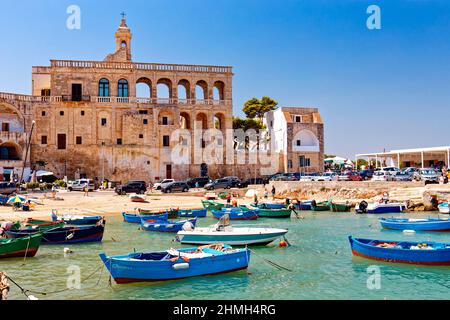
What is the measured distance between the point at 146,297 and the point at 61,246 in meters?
10.9

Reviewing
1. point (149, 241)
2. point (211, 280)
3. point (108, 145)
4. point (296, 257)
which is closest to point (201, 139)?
point (108, 145)

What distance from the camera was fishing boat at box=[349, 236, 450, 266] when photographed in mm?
18750

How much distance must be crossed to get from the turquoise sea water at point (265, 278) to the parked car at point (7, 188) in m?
21.6

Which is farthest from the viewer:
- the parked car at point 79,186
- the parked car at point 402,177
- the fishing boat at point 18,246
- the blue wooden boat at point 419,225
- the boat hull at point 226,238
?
the parked car at point 79,186

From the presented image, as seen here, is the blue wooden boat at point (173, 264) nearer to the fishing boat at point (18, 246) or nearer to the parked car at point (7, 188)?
the fishing boat at point (18, 246)

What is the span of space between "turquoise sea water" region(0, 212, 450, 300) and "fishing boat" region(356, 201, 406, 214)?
14.9 metres

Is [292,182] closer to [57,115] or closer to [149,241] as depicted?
[149,241]

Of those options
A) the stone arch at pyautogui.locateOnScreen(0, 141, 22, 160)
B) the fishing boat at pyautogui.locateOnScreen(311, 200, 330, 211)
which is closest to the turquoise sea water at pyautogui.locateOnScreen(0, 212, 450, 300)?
the fishing boat at pyautogui.locateOnScreen(311, 200, 330, 211)

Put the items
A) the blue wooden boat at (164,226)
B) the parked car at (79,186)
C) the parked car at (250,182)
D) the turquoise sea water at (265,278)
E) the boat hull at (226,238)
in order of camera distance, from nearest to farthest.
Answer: the turquoise sea water at (265,278) → the boat hull at (226,238) → the blue wooden boat at (164,226) → the parked car at (79,186) → the parked car at (250,182)

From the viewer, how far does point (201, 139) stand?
58.3 meters

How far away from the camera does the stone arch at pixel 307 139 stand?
6062 centimetres

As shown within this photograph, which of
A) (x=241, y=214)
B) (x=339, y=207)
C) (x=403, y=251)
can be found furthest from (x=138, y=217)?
(x=403, y=251)

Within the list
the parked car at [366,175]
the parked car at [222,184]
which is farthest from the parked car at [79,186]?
the parked car at [366,175]
